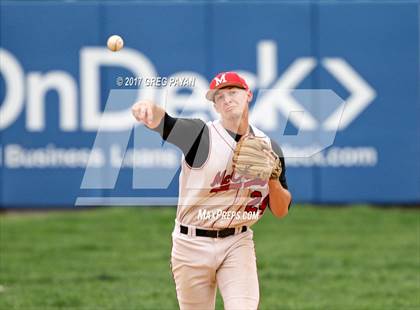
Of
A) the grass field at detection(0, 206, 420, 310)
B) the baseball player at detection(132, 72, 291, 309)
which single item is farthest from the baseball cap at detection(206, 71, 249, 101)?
the grass field at detection(0, 206, 420, 310)

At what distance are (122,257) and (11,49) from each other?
168 inches

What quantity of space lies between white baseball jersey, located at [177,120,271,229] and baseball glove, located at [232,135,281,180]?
124mm

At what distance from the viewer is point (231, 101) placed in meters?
6.13

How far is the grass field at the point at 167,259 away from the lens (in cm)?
931

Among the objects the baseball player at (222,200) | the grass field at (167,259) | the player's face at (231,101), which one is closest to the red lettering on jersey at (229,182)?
the baseball player at (222,200)

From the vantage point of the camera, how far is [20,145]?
14.4 metres

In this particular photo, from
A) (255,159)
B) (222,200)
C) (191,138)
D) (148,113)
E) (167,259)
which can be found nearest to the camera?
(148,113)

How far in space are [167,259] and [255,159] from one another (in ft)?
18.9

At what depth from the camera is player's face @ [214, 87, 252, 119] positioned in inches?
242

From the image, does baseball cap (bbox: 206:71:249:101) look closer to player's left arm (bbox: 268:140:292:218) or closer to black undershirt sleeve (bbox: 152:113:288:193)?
black undershirt sleeve (bbox: 152:113:288:193)

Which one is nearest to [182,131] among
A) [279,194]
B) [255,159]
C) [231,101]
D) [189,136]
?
[189,136]

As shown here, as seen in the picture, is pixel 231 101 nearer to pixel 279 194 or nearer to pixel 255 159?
pixel 255 159

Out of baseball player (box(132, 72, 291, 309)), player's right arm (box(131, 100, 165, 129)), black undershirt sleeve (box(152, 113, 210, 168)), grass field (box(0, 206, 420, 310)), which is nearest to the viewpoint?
player's right arm (box(131, 100, 165, 129))

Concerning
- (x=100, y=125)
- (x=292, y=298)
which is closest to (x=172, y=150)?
(x=100, y=125)
